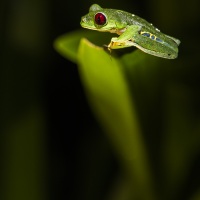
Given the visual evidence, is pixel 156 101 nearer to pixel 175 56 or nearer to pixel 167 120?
pixel 175 56

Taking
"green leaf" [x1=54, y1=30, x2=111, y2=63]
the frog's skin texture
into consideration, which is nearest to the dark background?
the frog's skin texture

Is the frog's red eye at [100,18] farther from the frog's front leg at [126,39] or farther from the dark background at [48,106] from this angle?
the dark background at [48,106]

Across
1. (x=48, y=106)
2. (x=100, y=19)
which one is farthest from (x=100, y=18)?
(x=48, y=106)

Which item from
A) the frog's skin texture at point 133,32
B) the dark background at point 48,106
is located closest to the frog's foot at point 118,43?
the frog's skin texture at point 133,32

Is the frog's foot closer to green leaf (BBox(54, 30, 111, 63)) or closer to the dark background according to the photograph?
green leaf (BBox(54, 30, 111, 63))

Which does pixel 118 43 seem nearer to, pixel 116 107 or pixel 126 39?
pixel 126 39

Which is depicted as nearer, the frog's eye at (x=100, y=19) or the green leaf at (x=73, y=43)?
the green leaf at (x=73, y=43)
